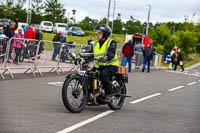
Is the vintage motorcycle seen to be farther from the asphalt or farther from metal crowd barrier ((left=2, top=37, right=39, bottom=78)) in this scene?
metal crowd barrier ((left=2, top=37, right=39, bottom=78))

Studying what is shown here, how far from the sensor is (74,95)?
7.42 meters

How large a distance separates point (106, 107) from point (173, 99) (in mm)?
3205

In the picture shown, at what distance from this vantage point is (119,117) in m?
7.50

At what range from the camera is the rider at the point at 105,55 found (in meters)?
7.83

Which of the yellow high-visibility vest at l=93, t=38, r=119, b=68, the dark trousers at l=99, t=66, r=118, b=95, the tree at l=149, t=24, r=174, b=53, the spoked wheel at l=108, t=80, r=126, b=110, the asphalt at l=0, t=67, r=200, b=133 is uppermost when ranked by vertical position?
the tree at l=149, t=24, r=174, b=53

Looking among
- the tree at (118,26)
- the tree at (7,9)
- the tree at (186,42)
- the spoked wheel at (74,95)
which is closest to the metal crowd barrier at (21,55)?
the spoked wheel at (74,95)

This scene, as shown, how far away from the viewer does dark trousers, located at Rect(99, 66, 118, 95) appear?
7828 millimetres

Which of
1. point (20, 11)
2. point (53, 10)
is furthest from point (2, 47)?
point (53, 10)

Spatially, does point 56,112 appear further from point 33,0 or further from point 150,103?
point 33,0

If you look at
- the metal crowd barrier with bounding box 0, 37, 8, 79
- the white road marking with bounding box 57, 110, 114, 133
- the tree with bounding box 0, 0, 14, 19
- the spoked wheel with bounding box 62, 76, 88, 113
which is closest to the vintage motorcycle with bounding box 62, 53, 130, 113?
the spoked wheel with bounding box 62, 76, 88, 113

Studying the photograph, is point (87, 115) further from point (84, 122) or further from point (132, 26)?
point (132, 26)

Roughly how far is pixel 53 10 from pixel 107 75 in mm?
61766

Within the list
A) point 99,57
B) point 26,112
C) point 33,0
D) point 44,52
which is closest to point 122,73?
point 99,57

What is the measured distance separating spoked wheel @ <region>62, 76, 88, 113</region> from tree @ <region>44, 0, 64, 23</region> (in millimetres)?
60831
